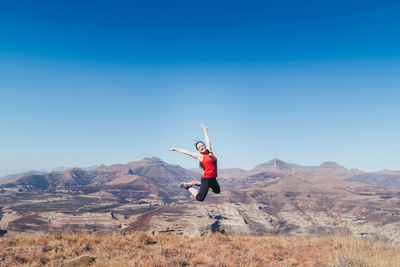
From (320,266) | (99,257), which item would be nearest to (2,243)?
(99,257)

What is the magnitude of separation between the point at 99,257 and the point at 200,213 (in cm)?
8247

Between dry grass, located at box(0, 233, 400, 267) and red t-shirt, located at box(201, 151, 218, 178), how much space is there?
284cm

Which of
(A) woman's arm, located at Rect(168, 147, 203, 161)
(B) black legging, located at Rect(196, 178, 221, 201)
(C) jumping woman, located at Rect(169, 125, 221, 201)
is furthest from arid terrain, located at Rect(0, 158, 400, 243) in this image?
(A) woman's arm, located at Rect(168, 147, 203, 161)

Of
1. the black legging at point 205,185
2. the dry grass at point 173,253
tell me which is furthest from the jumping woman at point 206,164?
the dry grass at point 173,253

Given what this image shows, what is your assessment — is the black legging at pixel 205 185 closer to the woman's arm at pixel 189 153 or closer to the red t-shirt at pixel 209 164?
the red t-shirt at pixel 209 164

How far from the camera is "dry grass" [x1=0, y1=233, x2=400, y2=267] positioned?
21.8 feet

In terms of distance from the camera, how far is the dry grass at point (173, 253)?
21.8 ft

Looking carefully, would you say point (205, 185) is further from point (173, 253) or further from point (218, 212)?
point (218, 212)

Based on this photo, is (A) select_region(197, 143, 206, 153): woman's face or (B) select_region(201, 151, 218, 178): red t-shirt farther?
(A) select_region(197, 143, 206, 153): woman's face

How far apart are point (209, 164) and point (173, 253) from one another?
151 inches

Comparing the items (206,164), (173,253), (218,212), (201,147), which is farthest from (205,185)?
(218,212)

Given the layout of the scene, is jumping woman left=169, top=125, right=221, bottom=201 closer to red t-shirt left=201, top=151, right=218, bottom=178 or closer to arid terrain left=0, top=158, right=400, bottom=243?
red t-shirt left=201, top=151, right=218, bottom=178

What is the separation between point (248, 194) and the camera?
134 m

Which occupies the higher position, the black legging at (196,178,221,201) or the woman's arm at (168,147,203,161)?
the woman's arm at (168,147,203,161)
